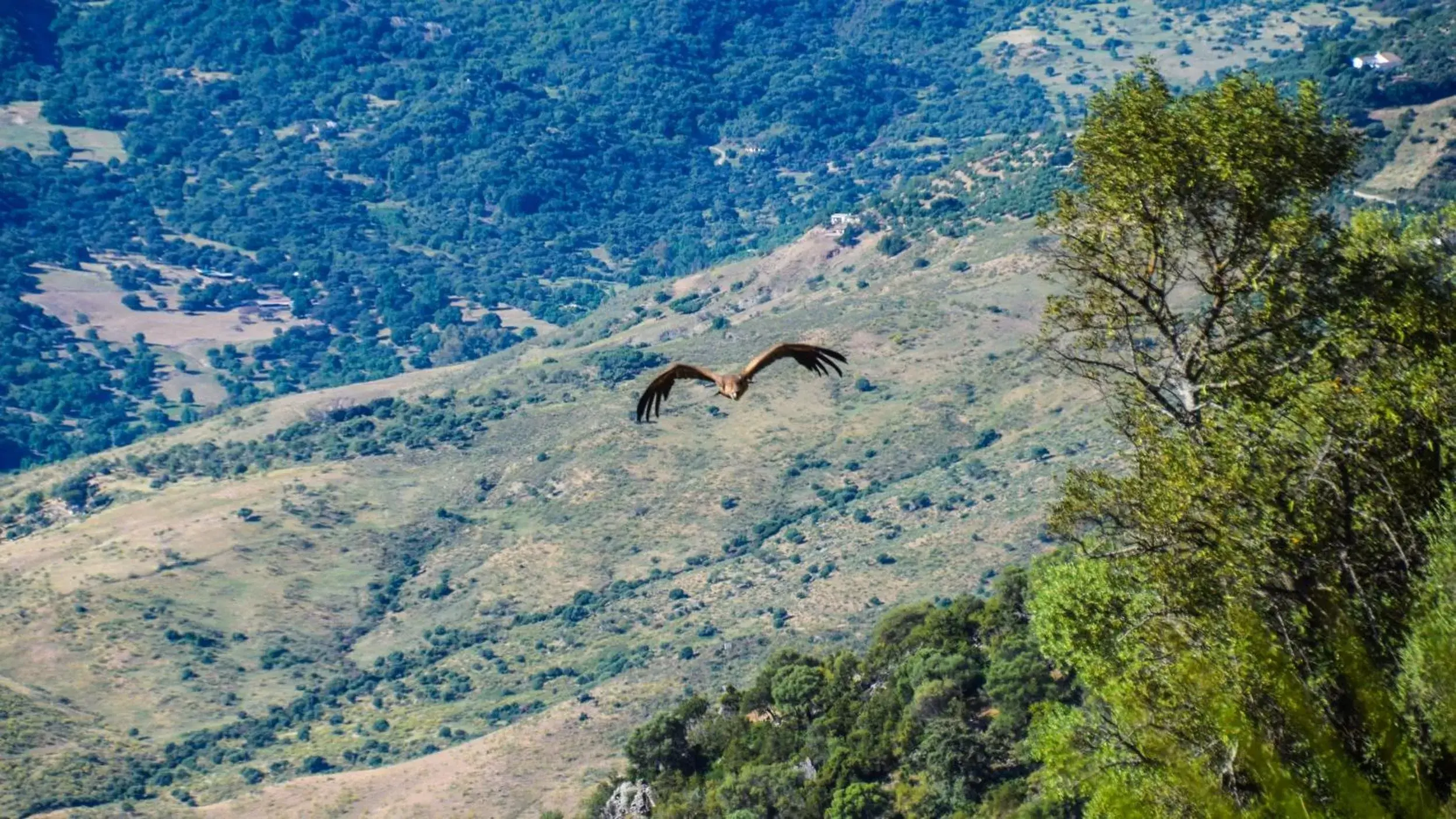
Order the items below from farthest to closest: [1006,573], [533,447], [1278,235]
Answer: [533,447] → [1006,573] → [1278,235]

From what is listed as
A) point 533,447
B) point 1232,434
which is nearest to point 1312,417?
point 1232,434

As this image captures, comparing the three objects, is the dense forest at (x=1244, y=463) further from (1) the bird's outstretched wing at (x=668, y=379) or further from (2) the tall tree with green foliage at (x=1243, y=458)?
(1) the bird's outstretched wing at (x=668, y=379)

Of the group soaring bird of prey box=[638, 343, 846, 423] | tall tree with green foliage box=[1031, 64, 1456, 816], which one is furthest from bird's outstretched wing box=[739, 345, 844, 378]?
tall tree with green foliage box=[1031, 64, 1456, 816]

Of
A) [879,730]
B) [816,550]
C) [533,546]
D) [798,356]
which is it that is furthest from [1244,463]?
[533,546]

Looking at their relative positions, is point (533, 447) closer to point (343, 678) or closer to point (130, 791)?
point (343, 678)

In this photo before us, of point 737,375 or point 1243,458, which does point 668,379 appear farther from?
point 1243,458

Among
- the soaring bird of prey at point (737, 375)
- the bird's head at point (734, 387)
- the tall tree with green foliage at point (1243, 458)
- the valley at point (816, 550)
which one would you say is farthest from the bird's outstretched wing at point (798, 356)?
the tall tree with green foliage at point (1243, 458)

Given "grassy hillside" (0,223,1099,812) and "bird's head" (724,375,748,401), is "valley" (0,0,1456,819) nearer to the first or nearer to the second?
"grassy hillside" (0,223,1099,812)
